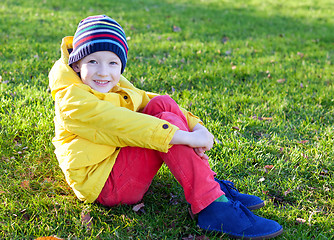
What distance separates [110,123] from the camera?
2.38 meters

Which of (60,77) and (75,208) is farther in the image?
(75,208)

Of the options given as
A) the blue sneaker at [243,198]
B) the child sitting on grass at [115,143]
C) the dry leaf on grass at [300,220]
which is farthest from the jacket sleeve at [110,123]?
the dry leaf on grass at [300,220]

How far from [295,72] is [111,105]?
4174 mm

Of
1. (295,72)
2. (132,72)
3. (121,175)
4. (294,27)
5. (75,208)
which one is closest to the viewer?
(121,175)

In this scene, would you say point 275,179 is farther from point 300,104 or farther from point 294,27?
point 294,27

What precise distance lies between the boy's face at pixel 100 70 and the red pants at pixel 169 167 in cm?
41

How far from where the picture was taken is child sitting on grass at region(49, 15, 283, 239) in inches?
93.6

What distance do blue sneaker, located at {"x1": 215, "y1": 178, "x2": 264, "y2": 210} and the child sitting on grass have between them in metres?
0.25

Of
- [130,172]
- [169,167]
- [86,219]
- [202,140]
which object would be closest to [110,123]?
[130,172]

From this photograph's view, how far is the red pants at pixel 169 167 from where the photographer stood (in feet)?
7.94

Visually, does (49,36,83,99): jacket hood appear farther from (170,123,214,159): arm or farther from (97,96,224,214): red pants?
(170,123,214,159): arm

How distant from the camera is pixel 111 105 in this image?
242 centimetres

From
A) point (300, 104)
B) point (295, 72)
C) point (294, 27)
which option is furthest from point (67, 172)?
point (294, 27)

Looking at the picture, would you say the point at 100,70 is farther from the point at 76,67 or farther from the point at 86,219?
the point at 86,219
